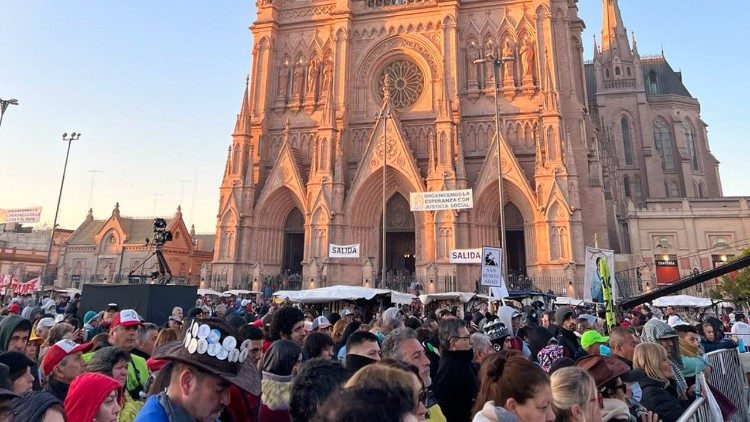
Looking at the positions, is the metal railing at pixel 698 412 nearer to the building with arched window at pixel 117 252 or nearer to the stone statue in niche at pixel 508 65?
the stone statue in niche at pixel 508 65

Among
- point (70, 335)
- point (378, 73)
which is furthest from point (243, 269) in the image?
point (70, 335)

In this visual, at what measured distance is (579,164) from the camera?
89.1 ft

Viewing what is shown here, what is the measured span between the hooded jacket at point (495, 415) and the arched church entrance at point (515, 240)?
2627cm

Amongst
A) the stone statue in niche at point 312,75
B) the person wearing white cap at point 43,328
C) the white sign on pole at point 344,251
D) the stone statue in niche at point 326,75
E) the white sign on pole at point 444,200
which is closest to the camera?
the person wearing white cap at point 43,328

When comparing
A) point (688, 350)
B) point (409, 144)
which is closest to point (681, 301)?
point (409, 144)

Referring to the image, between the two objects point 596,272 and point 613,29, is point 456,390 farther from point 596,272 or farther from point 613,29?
point 613,29

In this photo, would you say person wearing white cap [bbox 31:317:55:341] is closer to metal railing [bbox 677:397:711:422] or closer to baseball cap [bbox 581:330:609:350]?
baseball cap [bbox 581:330:609:350]

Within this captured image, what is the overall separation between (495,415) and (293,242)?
1206 inches

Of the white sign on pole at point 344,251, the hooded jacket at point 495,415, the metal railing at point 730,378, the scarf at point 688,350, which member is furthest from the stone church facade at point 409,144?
the hooded jacket at point 495,415

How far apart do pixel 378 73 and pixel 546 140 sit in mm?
12109

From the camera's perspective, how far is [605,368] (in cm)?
346

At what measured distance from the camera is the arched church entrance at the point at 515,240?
28.6 m

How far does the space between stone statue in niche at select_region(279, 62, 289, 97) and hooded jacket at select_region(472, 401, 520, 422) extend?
106 ft

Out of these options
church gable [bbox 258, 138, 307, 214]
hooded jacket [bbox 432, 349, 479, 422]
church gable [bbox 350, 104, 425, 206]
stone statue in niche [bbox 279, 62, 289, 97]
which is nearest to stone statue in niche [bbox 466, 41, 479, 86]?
church gable [bbox 350, 104, 425, 206]
